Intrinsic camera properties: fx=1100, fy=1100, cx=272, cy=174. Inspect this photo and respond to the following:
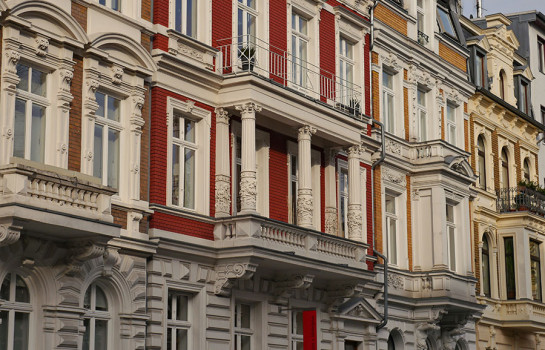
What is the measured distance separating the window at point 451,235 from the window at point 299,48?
343 inches

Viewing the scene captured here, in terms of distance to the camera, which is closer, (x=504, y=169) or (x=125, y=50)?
(x=125, y=50)

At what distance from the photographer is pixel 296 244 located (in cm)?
2647

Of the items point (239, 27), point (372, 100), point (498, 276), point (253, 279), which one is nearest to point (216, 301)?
point (253, 279)

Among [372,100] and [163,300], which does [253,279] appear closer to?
[163,300]

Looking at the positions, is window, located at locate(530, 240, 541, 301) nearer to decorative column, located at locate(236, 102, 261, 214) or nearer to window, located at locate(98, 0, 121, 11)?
decorative column, located at locate(236, 102, 261, 214)

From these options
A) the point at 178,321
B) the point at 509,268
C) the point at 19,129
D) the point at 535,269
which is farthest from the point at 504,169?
the point at 19,129

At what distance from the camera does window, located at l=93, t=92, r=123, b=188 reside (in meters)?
22.5

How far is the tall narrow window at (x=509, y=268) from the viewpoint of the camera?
132ft

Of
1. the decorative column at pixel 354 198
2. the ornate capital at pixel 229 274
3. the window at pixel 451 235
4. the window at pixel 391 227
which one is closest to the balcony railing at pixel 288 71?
the decorative column at pixel 354 198

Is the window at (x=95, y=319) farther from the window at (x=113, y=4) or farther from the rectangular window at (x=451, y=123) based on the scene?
the rectangular window at (x=451, y=123)

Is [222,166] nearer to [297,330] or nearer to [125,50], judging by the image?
[125,50]

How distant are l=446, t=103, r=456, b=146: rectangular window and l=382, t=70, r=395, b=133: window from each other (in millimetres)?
3840

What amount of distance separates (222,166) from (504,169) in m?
20.1

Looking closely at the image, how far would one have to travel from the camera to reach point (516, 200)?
41.2 meters
